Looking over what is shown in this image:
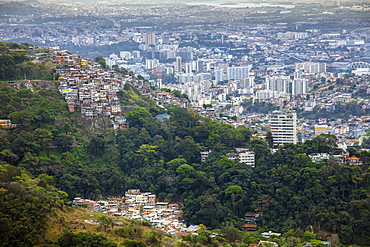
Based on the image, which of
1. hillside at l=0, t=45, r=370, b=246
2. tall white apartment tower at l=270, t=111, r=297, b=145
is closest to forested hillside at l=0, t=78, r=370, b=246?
hillside at l=0, t=45, r=370, b=246

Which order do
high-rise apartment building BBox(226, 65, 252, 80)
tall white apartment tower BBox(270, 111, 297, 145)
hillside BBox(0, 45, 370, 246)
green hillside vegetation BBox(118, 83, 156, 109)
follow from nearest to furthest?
hillside BBox(0, 45, 370, 246) < tall white apartment tower BBox(270, 111, 297, 145) < green hillside vegetation BBox(118, 83, 156, 109) < high-rise apartment building BBox(226, 65, 252, 80)

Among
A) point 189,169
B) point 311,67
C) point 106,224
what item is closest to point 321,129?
point 189,169

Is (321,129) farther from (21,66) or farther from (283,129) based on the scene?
(21,66)

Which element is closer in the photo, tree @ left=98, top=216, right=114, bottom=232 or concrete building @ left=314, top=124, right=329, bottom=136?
tree @ left=98, top=216, right=114, bottom=232

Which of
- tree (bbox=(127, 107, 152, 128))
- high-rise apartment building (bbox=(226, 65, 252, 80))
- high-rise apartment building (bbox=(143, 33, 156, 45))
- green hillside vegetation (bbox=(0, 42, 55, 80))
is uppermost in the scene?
green hillside vegetation (bbox=(0, 42, 55, 80))

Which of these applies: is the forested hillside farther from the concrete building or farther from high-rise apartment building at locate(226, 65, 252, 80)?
high-rise apartment building at locate(226, 65, 252, 80)

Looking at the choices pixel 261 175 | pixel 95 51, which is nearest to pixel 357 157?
pixel 261 175
